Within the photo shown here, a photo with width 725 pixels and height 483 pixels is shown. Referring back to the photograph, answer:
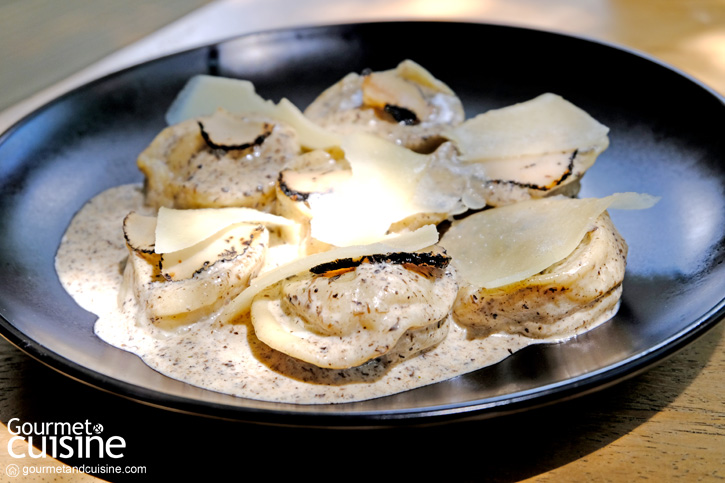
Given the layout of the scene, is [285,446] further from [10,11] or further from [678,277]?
[10,11]

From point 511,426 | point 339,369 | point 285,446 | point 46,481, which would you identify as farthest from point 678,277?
point 46,481

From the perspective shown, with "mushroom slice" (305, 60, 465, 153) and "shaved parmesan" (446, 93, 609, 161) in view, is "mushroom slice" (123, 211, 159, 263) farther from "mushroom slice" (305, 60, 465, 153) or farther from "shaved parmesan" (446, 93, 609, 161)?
"shaved parmesan" (446, 93, 609, 161)

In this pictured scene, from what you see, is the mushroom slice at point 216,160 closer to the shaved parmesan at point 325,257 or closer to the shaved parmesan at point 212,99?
the shaved parmesan at point 212,99

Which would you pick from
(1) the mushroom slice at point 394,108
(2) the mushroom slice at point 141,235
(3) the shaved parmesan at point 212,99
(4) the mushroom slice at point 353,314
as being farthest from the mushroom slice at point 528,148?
(2) the mushroom slice at point 141,235

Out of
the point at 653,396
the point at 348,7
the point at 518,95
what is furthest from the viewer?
the point at 348,7

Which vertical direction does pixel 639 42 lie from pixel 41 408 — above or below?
above

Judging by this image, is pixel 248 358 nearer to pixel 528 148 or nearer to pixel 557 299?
pixel 557 299

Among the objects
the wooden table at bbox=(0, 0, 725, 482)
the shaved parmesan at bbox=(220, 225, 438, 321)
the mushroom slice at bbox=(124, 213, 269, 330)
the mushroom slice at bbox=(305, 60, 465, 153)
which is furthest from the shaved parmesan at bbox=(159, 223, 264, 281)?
the mushroom slice at bbox=(305, 60, 465, 153)
